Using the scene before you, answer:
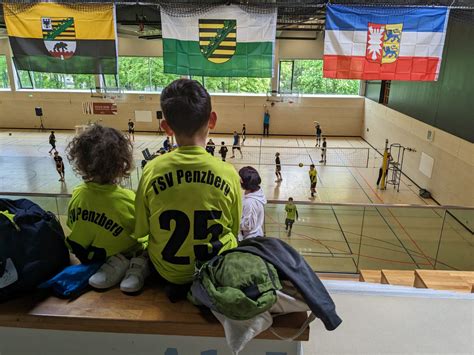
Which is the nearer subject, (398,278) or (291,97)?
(398,278)

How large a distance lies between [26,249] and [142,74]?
22.6 metres

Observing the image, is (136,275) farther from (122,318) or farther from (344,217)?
(344,217)

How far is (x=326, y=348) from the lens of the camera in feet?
7.05

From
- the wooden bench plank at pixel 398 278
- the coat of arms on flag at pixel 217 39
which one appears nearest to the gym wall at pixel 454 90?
the coat of arms on flag at pixel 217 39

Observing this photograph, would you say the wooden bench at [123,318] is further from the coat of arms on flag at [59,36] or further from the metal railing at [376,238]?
the coat of arms on flag at [59,36]

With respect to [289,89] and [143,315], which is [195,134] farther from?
[289,89]

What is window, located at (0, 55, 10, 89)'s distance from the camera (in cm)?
2252

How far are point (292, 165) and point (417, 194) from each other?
5.01 meters

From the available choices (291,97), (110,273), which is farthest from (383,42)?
(291,97)

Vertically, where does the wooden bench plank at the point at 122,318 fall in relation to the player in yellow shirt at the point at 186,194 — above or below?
below

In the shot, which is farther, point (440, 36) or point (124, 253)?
point (440, 36)

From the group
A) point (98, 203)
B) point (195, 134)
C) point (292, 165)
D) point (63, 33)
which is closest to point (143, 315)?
point (98, 203)

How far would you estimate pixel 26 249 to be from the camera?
5.29 feet

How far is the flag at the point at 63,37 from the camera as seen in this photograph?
719cm
